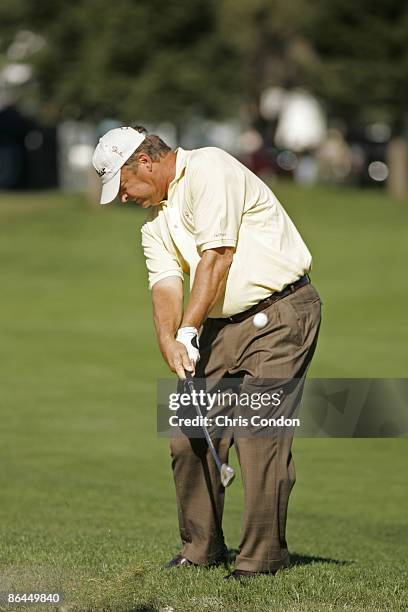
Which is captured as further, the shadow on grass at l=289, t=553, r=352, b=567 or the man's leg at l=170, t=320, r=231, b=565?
the shadow on grass at l=289, t=553, r=352, b=567

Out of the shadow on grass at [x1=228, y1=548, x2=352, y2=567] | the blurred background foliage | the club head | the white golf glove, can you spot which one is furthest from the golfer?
the blurred background foliage

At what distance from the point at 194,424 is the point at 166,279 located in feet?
2.24

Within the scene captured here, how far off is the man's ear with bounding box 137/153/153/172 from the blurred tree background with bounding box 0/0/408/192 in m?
36.8

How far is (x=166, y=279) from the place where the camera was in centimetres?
616

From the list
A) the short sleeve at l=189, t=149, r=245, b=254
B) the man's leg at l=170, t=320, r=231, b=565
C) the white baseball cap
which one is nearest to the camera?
the short sleeve at l=189, t=149, r=245, b=254

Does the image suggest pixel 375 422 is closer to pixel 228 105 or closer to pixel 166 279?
pixel 166 279

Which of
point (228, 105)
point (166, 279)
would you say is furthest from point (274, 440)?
point (228, 105)

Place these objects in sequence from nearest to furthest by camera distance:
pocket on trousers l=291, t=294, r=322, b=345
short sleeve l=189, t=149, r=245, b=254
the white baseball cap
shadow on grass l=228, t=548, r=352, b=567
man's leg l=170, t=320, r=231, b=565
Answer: short sleeve l=189, t=149, r=245, b=254, the white baseball cap, pocket on trousers l=291, t=294, r=322, b=345, man's leg l=170, t=320, r=231, b=565, shadow on grass l=228, t=548, r=352, b=567

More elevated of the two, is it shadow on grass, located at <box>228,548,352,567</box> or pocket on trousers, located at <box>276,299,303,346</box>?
pocket on trousers, located at <box>276,299,303,346</box>

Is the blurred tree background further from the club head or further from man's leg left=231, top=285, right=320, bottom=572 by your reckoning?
A: the club head

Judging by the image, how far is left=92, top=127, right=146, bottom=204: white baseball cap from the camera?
582 centimetres

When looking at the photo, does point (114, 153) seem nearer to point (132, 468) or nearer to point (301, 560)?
point (301, 560)

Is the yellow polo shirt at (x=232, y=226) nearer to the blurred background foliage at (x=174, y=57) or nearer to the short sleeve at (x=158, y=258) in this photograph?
the short sleeve at (x=158, y=258)

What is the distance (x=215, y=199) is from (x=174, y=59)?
38.0 meters
